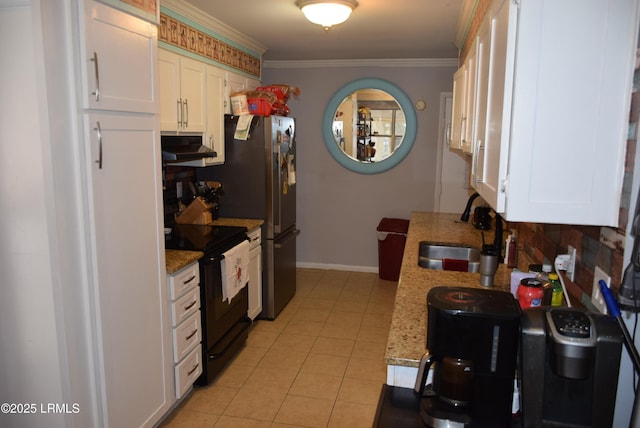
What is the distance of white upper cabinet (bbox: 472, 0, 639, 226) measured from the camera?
1.26m

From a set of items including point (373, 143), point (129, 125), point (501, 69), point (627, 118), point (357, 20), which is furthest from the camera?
point (373, 143)

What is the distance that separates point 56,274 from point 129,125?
2.32 ft

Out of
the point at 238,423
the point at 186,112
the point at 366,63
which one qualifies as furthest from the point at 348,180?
the point at 238,423

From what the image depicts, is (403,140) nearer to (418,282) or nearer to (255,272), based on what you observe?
(255,272)

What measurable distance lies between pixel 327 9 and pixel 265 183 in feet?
4.73

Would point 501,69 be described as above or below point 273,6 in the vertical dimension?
below

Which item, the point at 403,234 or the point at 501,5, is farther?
the point at 403,234

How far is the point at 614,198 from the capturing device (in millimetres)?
1294

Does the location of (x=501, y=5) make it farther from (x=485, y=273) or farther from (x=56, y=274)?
(x=56, y=274)

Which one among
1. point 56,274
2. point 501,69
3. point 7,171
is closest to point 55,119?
point 7,171

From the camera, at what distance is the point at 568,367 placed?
115 cm

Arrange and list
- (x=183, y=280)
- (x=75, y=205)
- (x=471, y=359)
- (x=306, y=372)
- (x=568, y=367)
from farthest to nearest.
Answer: (x=306, y=372) → (x=183, y=280) → (x=75, y=205) → (x=471, y=359) → (x=568, y=367)

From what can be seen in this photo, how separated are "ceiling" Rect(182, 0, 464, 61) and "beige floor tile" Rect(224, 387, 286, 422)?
2414mm

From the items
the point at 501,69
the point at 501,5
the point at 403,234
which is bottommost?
the point at 403,234
